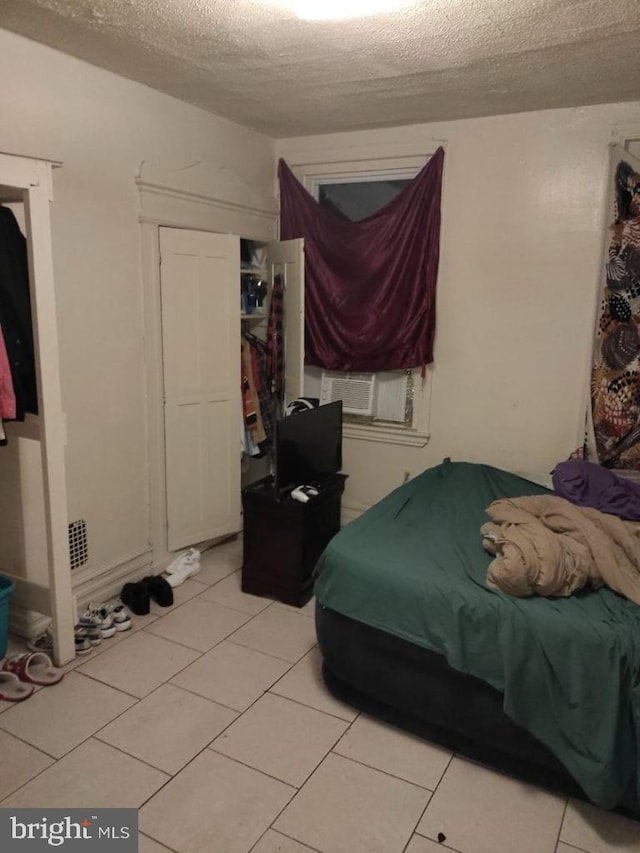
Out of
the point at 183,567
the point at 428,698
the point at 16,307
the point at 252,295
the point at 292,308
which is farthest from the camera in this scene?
the point at 252,295

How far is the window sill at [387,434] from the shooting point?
4.02m

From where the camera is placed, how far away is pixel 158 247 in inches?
128

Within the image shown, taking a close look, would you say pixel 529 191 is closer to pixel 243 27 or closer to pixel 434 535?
pixel 243 27

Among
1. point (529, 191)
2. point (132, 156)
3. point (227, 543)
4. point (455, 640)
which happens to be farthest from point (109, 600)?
point (529, 191)

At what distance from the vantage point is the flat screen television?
317cm

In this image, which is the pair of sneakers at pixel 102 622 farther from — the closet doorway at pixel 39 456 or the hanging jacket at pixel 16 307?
the hanging jacket at pixel 16 307

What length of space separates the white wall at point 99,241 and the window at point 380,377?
3.10 ft

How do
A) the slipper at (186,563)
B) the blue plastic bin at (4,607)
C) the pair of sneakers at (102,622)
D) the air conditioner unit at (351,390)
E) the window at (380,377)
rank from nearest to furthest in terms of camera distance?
the blue plastic bin at (4,607) < the pair of sneakers at (102,622) < the slipper at (186,563) < the window at (380,377) < the air conditioner unit at (351,390)

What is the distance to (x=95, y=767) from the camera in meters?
2.12

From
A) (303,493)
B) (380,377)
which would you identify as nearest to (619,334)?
(380,377)

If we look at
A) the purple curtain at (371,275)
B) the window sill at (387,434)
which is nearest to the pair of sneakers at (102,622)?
the window sill at (387,434)

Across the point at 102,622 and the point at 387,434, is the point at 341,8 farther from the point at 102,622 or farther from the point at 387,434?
the point at 102,622

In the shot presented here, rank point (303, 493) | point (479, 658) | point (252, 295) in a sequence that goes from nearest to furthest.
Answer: point (479, 658), point (303, 493), point (252, 295)

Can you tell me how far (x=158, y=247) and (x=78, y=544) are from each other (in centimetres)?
155
